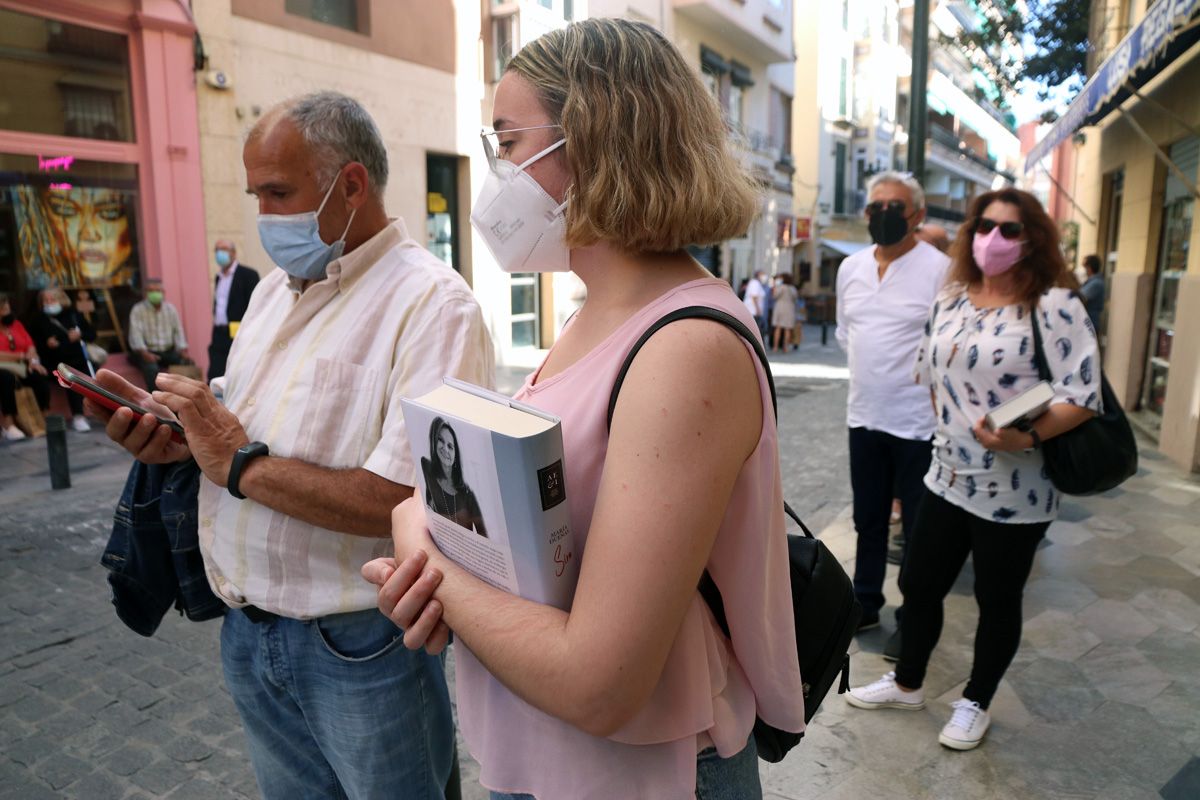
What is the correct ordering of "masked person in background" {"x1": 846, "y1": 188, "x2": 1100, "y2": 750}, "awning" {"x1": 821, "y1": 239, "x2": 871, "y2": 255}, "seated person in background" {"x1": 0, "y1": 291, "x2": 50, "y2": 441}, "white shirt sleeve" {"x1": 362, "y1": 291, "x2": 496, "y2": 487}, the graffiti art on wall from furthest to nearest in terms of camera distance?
"awning" {"x1": 821, "y1": 239, "x2": 871, "y2": 255} → the graffiti art on wall → "seated person in background" {"x1": 0, "y1": 291, "x2": 50, "y2": 441} → "masked person in background" {"x1": 846, "y1": 188, "x2": 1100, "y2": 750} → "white shirt sleeve" {"x1": 362, "y1": 291, "x2": 496, "y2": 487}

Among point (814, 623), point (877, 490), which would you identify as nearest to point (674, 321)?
point (814, 623)

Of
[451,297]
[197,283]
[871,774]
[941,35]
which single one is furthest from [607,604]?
[941,35]

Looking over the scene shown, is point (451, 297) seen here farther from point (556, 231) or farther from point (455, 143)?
point (455, 143)

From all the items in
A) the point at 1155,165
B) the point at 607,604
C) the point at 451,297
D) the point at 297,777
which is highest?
the point at 1155,165

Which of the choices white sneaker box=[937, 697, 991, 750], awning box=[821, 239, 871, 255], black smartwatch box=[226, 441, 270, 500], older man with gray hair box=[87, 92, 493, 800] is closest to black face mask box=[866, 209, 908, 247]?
white sneaker box=[937, 697, 991, 750]

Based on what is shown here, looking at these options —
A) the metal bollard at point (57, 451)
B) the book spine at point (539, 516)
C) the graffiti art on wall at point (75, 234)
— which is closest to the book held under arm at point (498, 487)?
the book spine at point (539, 516)

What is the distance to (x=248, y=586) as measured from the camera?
1836 mm

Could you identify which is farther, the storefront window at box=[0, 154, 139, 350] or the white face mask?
the storefront window at box=[0, 154, 139, 350]

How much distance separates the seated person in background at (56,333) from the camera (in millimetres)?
9281

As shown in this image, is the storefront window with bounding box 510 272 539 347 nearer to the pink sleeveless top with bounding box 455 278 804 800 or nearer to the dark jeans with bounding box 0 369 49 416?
the dark jeans with bounding box 0 369 49 416

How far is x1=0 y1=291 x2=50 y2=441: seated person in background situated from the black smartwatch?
847 cm

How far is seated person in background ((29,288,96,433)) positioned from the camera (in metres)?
9.28

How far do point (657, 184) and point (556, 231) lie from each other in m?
0.25

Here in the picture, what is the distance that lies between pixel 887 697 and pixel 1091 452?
125 centimetres
